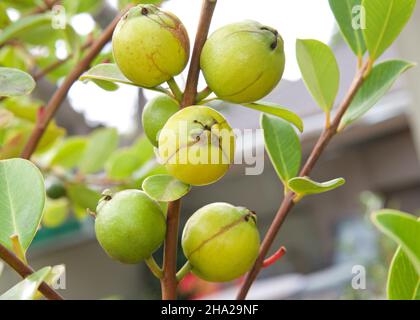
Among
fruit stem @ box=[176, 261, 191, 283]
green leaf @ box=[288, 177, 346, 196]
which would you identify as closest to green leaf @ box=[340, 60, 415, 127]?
green leaf @ box=[288, 177, 346, 196]

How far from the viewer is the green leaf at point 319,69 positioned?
1.96 feet

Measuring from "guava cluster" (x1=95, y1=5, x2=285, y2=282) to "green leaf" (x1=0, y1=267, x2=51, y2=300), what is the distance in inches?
3.3

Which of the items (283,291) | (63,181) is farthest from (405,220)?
(283,291)

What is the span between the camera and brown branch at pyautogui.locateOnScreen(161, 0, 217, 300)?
443 mm

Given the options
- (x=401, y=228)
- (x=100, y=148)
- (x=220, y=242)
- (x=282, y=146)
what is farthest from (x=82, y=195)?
(x=401, y=228)

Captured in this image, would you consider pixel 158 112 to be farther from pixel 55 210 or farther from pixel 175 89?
pixel 55 210

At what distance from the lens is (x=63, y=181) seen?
1.07 metres

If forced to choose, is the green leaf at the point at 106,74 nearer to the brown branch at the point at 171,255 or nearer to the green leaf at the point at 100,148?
the brown branch at the point at 171,255

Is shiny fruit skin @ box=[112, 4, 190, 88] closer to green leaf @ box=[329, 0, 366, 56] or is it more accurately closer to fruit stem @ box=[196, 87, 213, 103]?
fruit stem @ box=[196, 87, 213, 103]

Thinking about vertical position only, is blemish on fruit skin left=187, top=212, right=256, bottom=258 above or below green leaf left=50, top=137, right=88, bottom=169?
above

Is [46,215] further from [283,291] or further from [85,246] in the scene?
[283,291]

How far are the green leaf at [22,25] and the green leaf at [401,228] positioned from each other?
1.93 feet

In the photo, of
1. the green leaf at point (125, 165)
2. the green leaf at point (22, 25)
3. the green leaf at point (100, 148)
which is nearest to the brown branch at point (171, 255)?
the green leaf at point (22, 25)

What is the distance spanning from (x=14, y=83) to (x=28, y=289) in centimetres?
19
